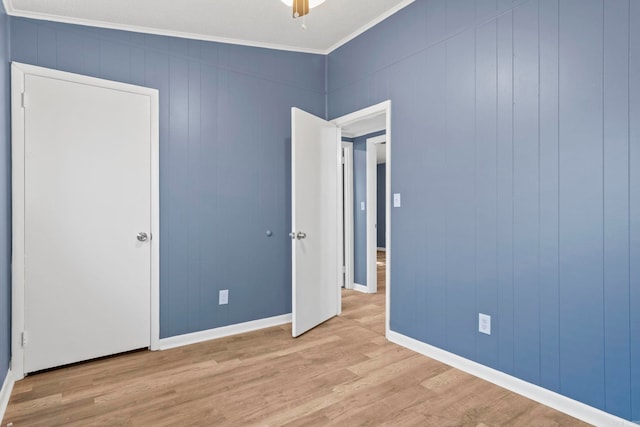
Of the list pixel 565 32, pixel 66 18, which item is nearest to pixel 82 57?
pixel 66 18

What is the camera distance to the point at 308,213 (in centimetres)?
339

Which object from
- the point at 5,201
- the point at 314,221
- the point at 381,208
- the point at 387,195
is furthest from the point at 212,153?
the point at 381,208

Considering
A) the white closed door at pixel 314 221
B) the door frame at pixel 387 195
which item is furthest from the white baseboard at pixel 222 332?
the door frame at pixel 387 195

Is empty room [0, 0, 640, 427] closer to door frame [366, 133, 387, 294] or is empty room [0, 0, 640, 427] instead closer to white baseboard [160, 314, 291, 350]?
white baseboard [160, 314, 291, 350]

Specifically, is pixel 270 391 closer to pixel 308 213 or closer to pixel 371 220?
pixel 308 213

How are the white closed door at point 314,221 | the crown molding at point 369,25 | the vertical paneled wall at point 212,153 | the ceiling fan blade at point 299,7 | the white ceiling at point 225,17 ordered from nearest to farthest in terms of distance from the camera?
the ceiling fan blade at point 299,7 → the white ceiling at point 225,17 → the vertical paneled wall at point 212,153 → the crown molding at point 369,25 → the white closed door at point 314,221

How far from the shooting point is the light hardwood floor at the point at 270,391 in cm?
199

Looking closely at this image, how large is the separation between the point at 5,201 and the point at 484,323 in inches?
128

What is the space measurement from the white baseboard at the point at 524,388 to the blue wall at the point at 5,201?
9.17 ft

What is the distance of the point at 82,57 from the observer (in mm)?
2701

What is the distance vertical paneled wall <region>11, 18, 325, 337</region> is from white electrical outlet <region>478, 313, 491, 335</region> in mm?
1869

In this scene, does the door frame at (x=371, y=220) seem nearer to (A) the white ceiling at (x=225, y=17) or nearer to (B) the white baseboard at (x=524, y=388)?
(A) the white ceiling at (x=225, y=17)

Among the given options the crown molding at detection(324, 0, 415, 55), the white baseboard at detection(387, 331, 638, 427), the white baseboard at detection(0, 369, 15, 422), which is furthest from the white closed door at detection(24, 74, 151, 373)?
the white baseboard at detection(387, 331, 638, 427)

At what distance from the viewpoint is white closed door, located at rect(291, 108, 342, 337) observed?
127 inches
